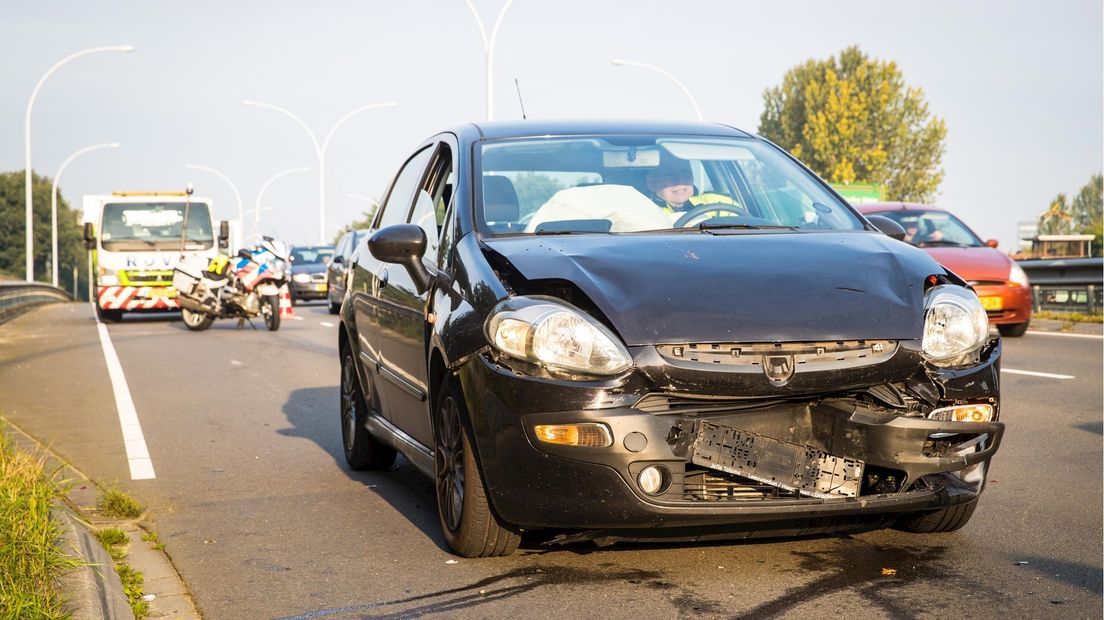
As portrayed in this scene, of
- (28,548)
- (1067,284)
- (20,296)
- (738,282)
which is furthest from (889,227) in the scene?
(20,296)

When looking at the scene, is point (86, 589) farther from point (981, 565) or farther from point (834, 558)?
point (981, 565)

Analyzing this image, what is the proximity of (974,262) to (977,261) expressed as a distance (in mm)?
54

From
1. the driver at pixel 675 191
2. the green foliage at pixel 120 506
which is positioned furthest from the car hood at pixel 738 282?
the green foliage at pixel 120 506

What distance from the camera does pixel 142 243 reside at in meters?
27.7

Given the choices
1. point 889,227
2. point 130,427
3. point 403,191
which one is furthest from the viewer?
point 130,427

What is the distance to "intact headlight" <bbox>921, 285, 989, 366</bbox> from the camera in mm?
4699

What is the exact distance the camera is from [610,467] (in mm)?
4496

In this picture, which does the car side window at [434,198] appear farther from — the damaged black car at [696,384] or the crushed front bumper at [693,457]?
the crushed front bumper at [693,457]

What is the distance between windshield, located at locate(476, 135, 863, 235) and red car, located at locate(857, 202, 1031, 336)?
9.57 metres

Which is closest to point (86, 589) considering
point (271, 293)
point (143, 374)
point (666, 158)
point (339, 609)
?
point (339, 609)

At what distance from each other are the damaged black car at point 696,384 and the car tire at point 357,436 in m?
1.86

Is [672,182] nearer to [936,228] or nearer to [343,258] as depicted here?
[343,258]

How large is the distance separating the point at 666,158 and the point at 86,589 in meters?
2.94

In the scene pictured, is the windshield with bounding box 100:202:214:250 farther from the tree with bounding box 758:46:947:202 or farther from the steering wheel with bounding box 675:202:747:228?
the tree with bounding box 758:46:947:202
